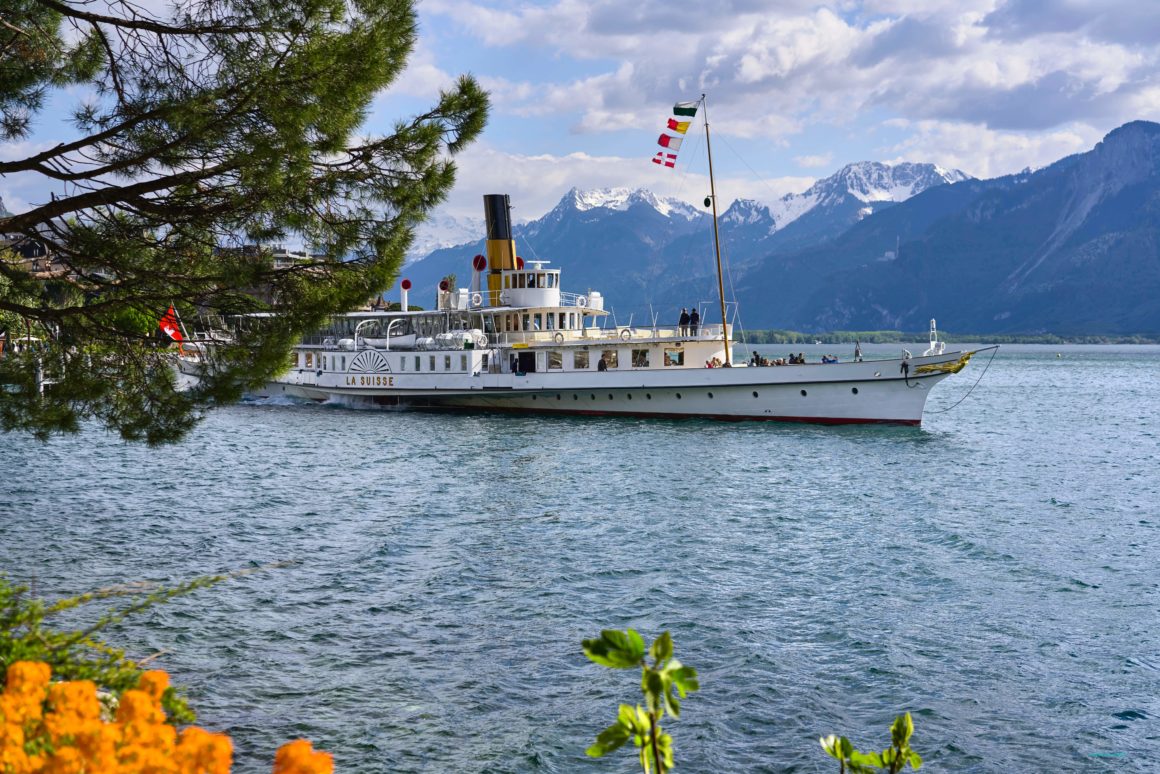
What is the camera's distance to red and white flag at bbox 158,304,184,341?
1192 centimetres

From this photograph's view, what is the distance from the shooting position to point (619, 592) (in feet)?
54.7

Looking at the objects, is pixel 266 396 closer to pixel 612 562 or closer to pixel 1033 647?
pixel 612 562

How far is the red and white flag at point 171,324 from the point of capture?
469 inches

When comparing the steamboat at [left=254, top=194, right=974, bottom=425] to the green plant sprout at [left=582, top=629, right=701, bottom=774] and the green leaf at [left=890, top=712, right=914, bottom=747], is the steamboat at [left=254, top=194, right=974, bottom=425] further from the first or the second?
the green plant sprout at [left=582, top=629, right=701, bottom=774]

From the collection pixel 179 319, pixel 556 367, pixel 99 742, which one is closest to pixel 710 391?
pixel 556 367

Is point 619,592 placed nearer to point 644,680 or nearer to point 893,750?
point 893,750

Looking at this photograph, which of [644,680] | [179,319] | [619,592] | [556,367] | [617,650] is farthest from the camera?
[556,367]

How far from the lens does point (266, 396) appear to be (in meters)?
65.8

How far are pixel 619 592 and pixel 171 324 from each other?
8444 mm

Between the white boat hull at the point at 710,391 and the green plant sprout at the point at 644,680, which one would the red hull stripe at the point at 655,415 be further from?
the green plant sprout at the point at 644,680

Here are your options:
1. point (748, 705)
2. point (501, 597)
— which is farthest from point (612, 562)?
point (748, 705)

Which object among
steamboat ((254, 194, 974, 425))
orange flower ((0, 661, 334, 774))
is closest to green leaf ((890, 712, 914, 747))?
orange flower ((0, 661, 334, 774))

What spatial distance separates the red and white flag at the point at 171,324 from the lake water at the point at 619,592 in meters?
4.17

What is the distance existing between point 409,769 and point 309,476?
2168 centimetres
